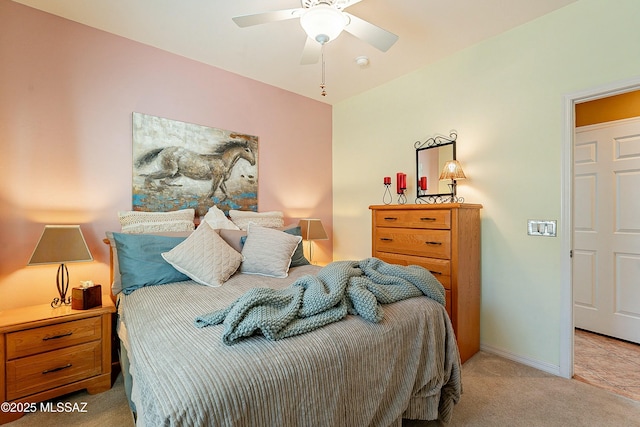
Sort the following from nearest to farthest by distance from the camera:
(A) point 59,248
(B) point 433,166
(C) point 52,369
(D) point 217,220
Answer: (C) point 52,369
(A) point 59,248
(D) point 217,220
(B) point 433,166

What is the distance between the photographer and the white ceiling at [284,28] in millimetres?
2025

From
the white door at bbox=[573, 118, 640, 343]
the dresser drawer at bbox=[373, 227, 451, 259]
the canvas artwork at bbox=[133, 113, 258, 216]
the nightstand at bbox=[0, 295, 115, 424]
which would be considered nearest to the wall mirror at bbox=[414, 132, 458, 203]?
the dresser drawer at bbox=[373, 227, 451, 259]

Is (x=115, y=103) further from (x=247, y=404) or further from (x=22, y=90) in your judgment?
(x=247, y=404)

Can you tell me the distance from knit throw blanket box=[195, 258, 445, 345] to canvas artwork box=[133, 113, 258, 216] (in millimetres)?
1721

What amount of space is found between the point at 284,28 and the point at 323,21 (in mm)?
803

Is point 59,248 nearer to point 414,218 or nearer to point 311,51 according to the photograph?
point 311,51

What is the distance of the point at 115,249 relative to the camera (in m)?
2.05

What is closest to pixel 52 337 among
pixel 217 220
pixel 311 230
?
pixel 217 220

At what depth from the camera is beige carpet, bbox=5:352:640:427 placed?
1.62m

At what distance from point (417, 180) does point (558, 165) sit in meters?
1.13

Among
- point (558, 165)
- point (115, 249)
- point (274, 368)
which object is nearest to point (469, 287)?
point (558, 165)

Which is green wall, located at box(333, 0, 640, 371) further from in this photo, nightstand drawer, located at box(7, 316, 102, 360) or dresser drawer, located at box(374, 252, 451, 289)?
nightstand drawer, located at box(7, 316, 102, 360)

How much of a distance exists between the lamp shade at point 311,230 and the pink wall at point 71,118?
136 centimetres

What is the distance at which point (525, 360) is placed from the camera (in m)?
2.26
